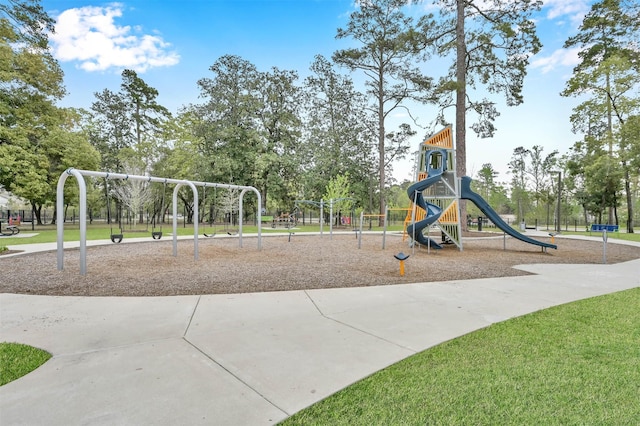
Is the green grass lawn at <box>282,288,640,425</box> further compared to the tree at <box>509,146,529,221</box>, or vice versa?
the tree at <box>509,146,529,221</box>

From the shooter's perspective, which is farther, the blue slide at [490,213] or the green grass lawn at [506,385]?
the blue slide at [490,213]

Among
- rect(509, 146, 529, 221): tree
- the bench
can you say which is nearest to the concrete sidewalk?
the bench

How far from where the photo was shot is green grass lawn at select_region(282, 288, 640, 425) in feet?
6.52

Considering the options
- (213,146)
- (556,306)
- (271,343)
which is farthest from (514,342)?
(213,146)

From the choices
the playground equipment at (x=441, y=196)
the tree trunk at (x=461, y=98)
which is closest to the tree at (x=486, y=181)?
the tree trunk at (x=461, y=98)

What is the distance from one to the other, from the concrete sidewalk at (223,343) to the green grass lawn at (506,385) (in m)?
0.20

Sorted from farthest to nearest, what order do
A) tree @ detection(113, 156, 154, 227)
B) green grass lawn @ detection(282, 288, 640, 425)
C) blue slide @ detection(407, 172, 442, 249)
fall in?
tree @ detection(113, 156, 154, 227)
blue slide @ detection(407, 172, 442, 249)
green grass lawn @ detection(282, 288, 640, 425)

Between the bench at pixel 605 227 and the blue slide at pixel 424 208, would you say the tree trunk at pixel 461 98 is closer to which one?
the blue slide at pixel 424 208

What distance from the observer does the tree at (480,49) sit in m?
15.9

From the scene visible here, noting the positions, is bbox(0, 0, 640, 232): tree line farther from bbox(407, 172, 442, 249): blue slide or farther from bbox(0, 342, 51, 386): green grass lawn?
bbox(0, 342, 51, 386): green grass lawn

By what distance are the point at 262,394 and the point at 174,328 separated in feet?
5.85

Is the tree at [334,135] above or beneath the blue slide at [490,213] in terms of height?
above

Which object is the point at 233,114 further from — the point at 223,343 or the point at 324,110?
the point at 223,343

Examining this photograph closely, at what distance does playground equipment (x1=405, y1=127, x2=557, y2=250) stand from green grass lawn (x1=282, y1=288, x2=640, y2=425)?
25.5ft
